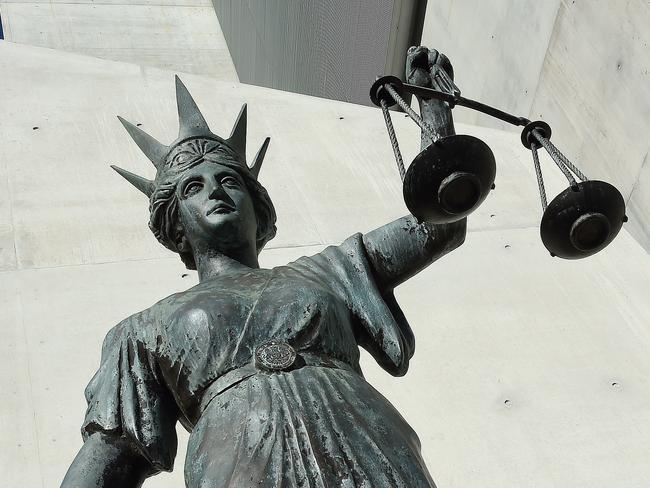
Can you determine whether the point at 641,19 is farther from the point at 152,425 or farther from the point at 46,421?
the point at 152,425

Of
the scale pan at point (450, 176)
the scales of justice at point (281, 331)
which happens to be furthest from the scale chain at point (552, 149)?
the scale pan at point (450, 176)

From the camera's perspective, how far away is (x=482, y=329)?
285 inches

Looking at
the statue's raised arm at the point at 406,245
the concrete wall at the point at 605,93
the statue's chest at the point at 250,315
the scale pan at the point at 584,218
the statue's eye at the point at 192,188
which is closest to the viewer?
the scale pan at the point at 584,218

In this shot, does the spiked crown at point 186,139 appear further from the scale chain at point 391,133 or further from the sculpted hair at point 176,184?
the scale chain at point 391,133

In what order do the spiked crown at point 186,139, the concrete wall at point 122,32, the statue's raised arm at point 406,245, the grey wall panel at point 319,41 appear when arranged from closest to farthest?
the statue's raised arm at point 406,245, the spiked crown at point 186,139, the grey wall panel at point 319,41, the concrete wall at point 122,32

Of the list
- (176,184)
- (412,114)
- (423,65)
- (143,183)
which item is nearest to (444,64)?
(423,65)

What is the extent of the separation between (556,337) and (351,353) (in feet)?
13.3

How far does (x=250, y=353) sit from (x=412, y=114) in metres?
0.93

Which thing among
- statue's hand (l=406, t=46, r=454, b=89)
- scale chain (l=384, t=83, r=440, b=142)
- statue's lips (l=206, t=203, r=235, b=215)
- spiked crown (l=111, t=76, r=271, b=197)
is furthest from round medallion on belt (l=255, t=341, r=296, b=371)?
statue's hand (l=406, t=46, r=454, b=89)

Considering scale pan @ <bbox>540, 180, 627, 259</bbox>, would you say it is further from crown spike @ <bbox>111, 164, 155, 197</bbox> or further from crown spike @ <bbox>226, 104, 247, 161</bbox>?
crown spike @ <bbox>111, 164, 155, 197</bbox>

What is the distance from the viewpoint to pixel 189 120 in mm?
4145

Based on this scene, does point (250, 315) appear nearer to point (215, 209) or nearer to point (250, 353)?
point (250, 353)

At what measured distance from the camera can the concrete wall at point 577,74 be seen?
8.58 m

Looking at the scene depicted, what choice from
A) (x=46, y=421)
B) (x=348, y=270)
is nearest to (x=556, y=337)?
(x=46, y=421)
